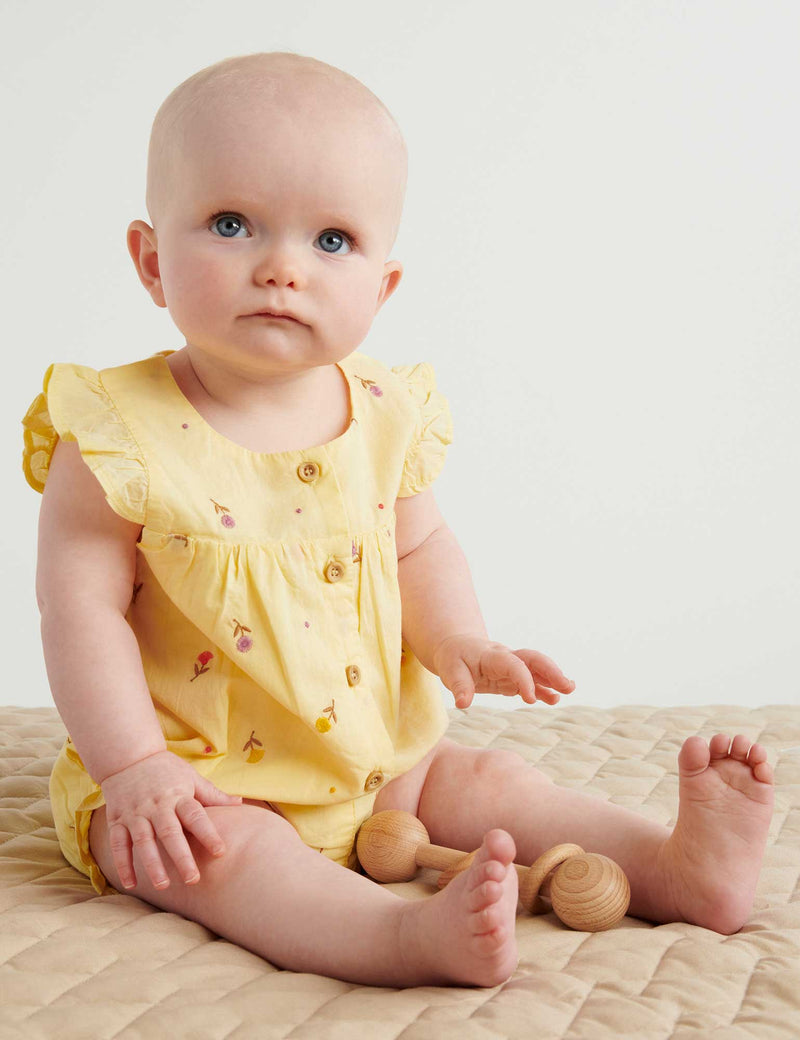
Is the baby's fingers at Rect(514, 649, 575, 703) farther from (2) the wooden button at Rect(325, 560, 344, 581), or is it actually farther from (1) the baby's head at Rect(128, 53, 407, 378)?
(1) the baby's head at Rect(128, 53, 407, 378)

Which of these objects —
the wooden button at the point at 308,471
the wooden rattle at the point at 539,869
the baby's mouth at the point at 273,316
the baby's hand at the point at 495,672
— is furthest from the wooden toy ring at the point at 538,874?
the baby's mouth at the point at 273,316

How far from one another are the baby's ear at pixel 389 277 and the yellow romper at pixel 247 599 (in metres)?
0.12

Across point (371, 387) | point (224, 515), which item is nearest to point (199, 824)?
point (224, 515)

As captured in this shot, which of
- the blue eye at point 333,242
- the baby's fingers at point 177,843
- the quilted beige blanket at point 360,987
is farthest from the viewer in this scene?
the blue eye at point 333,242

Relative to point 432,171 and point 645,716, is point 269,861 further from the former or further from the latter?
point 432,171

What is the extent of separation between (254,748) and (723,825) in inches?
15.1

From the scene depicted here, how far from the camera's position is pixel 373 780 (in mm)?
1175

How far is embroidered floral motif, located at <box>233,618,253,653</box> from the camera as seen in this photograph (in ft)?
3.67

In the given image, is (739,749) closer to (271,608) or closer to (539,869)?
(539,869)

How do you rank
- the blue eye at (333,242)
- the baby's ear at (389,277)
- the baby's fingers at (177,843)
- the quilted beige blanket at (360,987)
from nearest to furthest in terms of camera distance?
the quilted beige blanket at (360,987) < the baby's fingers at (177,843) < the blue eye at (333,242) < the baby's ear at (389,277)

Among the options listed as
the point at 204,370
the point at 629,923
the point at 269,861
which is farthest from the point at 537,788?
the point at 204,370

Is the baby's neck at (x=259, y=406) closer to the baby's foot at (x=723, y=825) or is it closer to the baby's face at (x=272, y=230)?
the baby's face at (x=272, y=230)

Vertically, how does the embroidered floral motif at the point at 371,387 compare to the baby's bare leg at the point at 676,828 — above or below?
above

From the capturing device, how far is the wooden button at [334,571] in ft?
3.80
